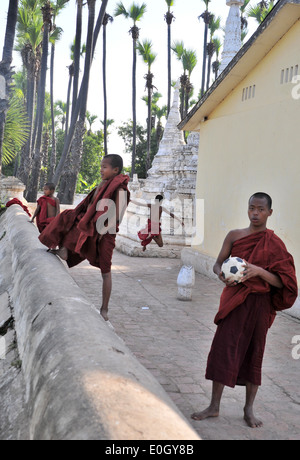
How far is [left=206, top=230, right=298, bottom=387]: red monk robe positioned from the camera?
354 centimetres

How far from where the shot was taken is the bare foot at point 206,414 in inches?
141

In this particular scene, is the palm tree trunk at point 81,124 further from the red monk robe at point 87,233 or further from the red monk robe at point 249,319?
the red monk robe at point 249,319

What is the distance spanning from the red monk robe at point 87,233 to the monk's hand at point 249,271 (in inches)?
102

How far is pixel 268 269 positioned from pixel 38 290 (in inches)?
69.2

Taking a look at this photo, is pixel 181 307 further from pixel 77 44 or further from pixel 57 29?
pixel 57 29

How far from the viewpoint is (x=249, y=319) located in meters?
3.60

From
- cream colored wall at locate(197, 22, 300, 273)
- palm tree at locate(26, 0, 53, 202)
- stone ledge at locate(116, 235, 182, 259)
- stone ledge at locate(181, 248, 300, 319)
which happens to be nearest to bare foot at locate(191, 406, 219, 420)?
cream colored wall at locate(197, 22, 300, 273)

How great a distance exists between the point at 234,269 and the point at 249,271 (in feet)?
0.34

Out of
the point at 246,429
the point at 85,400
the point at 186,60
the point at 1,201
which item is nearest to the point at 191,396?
the point at 246,429

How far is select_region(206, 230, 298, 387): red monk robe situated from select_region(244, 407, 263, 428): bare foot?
20 cm

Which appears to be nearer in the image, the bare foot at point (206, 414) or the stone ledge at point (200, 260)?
the bare foot at point (206, 414)

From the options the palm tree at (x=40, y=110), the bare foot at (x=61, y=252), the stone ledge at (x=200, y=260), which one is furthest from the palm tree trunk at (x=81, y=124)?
the bare foot at (x=61, y=252)

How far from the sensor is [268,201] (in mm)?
3740

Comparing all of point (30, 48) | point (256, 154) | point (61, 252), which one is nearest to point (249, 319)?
point (61, 252)
